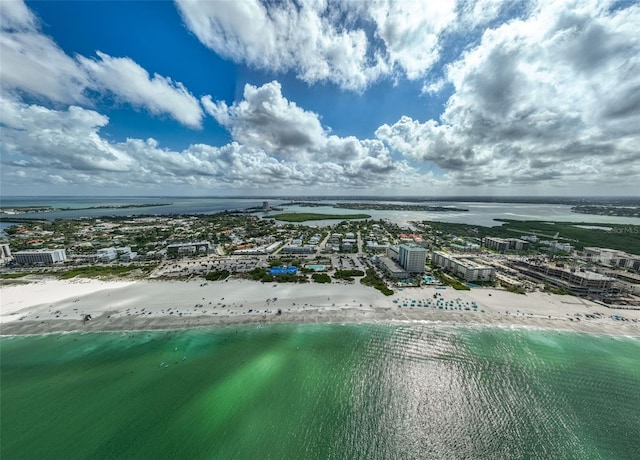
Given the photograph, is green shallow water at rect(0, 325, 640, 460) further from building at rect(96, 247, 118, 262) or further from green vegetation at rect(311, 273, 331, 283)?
building at rect(96, 247, 118, 262)

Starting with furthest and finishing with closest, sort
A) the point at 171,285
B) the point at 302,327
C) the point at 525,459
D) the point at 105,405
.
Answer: the point at 171,285 < the point at 302,327 < the point at 105,405 < the point at 525,459

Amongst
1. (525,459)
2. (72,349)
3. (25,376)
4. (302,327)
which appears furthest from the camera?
(302,327)

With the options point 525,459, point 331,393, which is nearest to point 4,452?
point 331,393

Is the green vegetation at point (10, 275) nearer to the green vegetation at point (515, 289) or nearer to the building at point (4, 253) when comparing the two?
the building at point (4, 253)

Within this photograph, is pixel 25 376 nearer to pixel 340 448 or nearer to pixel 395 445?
pixel 340 448

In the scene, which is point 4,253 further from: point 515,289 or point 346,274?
point 515,289

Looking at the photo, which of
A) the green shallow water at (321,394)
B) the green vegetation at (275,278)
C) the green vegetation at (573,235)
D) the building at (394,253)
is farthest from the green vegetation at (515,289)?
the green vegetation at (573,235)

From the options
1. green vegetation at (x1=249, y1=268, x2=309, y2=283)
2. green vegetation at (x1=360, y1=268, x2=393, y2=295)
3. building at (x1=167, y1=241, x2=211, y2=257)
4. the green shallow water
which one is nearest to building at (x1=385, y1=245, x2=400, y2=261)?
green vegetation at (x1=360, y1=268, x2=393, y2=295)
